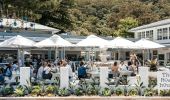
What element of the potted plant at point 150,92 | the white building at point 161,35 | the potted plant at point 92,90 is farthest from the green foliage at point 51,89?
the white building at point 161,35

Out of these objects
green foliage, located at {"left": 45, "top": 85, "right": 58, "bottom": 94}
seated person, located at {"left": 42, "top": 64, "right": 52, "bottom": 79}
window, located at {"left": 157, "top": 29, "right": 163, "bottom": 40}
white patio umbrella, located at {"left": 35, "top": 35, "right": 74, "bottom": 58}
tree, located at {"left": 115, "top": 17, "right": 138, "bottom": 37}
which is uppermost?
tree, located at {"left": 115, "top": 17, "right": 138, "bottom": 37}

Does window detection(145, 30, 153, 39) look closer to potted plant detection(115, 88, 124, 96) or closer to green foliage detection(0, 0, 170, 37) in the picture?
green foliage detection(0, 0, 170, 37)

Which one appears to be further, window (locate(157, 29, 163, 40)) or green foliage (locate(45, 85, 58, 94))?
window (locate(157, 29, 163, 40))

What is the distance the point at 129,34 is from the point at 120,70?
5604cm

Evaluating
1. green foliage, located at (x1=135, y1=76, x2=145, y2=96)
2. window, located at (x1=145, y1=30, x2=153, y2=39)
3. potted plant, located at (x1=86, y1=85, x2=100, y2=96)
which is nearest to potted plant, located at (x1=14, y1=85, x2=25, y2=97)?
potted plant, located at (x1=86, y1=85, x2=100, y2=96)

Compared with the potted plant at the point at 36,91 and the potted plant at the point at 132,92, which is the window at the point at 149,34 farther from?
the potted plant at the point at 36,91

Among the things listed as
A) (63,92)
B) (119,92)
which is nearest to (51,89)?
(63,92)

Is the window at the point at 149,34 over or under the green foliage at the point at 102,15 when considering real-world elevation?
under

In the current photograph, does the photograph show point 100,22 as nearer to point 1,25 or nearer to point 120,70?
point 1,25

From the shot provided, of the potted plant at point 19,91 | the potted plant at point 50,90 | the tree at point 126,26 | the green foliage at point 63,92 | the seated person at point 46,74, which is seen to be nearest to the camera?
the potted plant at point 19,91

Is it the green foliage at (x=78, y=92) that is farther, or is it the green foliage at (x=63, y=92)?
the green foliage at (x=78, y=92)

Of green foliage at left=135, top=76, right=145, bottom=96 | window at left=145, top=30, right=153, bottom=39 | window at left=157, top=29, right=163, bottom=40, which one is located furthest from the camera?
window at left=145, top=30, right=153, bottom=39

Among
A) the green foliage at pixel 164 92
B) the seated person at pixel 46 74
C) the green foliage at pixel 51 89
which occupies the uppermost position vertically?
the seated person at pixel 46 74

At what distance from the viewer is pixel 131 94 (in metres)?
19.3
